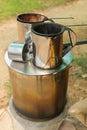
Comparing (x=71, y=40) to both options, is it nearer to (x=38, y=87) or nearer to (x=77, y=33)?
(x=38, y=87)

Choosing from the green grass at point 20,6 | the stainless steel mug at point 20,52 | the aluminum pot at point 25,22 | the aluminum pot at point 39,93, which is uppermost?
the aluminum pot at point 25,22

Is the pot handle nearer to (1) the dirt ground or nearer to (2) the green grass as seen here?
(1) the dirt ground

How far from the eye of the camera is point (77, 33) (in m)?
5.49

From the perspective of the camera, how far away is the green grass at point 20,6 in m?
6.46

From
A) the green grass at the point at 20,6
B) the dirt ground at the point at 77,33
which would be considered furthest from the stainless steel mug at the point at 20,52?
the green grass at the point at 20,6

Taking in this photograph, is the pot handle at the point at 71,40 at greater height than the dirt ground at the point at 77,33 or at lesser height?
greater

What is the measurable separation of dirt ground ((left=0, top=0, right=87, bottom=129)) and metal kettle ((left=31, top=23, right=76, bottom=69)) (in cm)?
104

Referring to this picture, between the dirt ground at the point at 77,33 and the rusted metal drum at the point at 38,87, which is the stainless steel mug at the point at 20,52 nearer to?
the rusted metal drum at the point at 38,87

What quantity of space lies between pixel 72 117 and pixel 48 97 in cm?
36

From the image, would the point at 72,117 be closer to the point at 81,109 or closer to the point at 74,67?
the point at 81,109

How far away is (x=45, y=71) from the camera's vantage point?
7.50 ft

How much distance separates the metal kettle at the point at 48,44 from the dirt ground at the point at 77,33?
1.04 metres

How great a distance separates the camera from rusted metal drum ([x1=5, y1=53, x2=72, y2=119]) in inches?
90.4

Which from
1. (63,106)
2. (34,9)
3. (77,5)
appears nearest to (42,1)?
(34,9)
